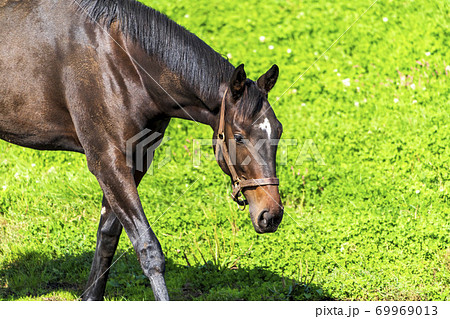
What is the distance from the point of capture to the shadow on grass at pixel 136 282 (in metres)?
5.03

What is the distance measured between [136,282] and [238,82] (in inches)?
88.9

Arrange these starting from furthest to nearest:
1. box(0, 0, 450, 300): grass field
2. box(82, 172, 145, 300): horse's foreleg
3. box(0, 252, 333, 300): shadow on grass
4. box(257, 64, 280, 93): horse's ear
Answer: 1. box(0, 0, 450, 300): grass field
2. box(0, 252, 333, 300): shadow on grass
3. box(82, 172, 145, 300): horse's foreleg
4. box(257, 64, 280, 93): horse's ear

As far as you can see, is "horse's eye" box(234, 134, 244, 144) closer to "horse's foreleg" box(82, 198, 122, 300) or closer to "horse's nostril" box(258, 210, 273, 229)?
"horse's nostril" box(258, 210, 273, 229)

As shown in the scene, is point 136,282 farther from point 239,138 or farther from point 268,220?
point 239,138

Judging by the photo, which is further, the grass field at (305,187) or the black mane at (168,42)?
the grass field at (305,187)

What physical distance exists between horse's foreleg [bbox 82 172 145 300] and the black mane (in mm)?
1345

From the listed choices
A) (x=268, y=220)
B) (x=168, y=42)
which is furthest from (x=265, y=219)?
(x=168, y=42)

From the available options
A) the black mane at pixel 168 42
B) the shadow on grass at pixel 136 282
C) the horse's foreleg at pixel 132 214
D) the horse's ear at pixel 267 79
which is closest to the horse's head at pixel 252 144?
the horse's ear at pixel 267 79

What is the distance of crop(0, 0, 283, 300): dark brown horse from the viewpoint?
13.4ft

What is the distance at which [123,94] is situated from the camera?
14.2 feet

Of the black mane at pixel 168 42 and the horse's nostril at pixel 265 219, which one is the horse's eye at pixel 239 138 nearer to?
the black mane at pixel 168 42

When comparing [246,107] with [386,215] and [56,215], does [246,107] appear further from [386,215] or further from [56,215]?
[56,215]

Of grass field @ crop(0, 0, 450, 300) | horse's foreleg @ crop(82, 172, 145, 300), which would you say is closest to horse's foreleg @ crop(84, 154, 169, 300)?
horse's foreleg @ crop(82, 172, 145, 300)
